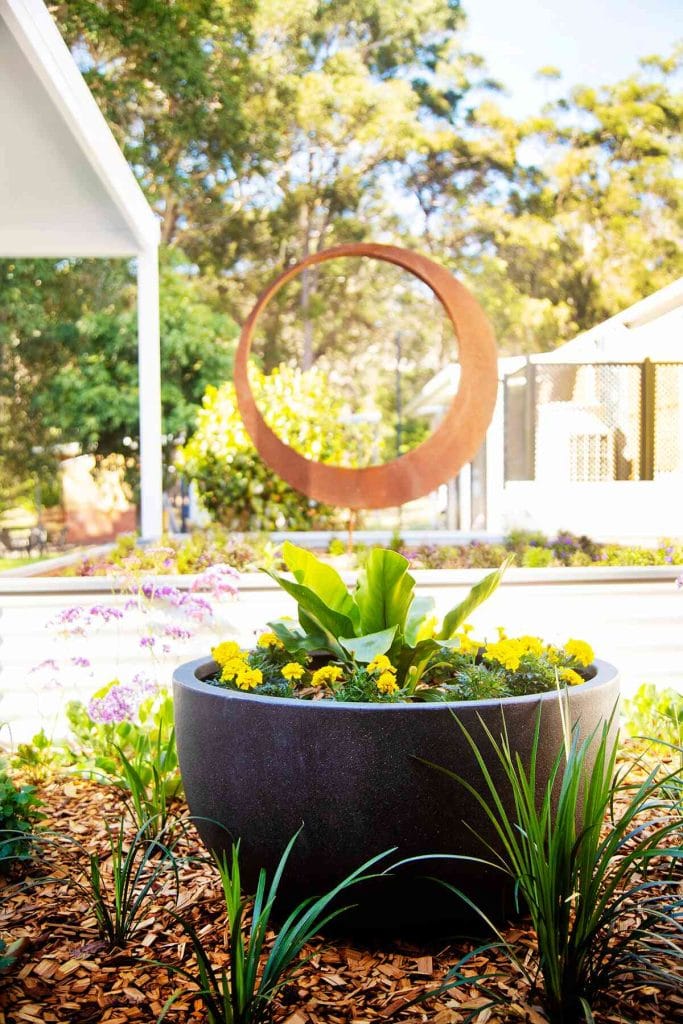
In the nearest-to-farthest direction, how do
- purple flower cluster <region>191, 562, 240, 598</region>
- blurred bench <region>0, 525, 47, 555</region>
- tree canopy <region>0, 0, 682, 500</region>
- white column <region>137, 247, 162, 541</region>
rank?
purple flower cluster <region>191, 562, 240, 598</region>, white column <region>137, 247, 162, 541</region>, blurred bench <region>0, 525, 47, 555</region>, tree canopy <region>0, 0, 682, 500</region>

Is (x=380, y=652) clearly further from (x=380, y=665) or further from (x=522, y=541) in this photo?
(x=522, y=541)

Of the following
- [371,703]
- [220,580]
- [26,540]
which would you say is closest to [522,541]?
[220,580]

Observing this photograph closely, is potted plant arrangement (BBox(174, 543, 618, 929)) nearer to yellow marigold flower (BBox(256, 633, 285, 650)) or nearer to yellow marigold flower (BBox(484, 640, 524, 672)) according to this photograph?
yellow marigold flower (BBox(484, 640, 524, 672))

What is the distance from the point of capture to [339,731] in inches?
75.5

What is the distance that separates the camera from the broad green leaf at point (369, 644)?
2221 mm

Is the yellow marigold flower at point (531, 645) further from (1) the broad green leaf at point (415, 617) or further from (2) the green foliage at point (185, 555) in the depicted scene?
(2) the green foliage at point (185, 555)

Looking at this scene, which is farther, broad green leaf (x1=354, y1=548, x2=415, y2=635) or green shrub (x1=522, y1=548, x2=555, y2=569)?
green shrub (x1=522, y1=548, x2=555, y2=569)

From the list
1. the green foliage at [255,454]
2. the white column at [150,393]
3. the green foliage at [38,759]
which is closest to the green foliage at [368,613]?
the green foliage at [38,759]

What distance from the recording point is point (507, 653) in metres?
2.28

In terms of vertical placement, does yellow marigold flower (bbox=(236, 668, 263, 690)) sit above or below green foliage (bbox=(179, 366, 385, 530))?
below

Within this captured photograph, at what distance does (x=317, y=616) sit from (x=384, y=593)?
0.18m

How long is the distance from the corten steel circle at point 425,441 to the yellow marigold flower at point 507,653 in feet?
7.25

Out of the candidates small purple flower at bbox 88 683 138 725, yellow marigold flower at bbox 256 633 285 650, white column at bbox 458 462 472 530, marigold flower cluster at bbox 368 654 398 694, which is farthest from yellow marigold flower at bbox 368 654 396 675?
white column at bbox 458 462 472 530

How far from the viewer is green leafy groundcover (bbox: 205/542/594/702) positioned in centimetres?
222
